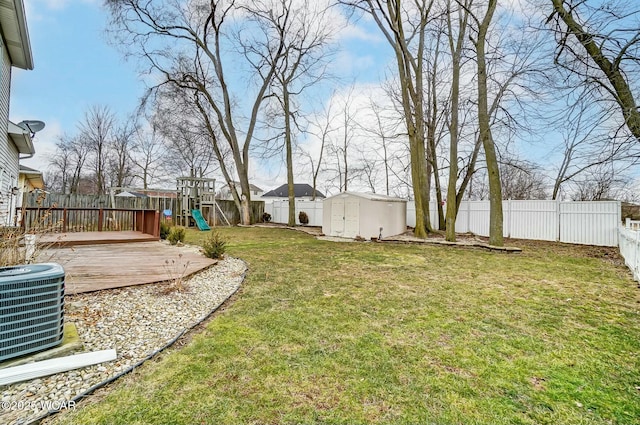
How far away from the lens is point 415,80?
38.2 ft

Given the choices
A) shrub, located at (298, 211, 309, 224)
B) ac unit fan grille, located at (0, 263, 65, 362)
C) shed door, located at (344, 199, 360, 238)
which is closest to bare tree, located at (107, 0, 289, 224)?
shrub, located at (298, 211, 309, 224)

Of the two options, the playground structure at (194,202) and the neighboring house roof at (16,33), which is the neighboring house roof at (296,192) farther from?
the neighboring house roof at (16,33)

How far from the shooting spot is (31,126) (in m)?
9.35

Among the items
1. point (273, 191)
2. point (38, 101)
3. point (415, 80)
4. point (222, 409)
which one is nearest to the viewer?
point (222, 409)

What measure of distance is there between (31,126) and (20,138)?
65 centimetres

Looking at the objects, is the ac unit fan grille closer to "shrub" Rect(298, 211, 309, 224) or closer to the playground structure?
the playground structure

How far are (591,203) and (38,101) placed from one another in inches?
854

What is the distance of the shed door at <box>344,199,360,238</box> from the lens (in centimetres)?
1086

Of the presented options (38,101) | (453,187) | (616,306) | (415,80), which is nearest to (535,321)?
(616,306)

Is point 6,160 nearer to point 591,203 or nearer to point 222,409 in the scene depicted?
point 222,409

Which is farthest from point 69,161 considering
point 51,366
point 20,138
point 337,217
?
point 51,366

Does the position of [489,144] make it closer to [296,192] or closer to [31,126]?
[31,126]

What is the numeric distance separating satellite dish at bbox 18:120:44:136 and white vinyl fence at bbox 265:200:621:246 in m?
15.8

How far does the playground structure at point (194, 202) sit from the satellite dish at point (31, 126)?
605 centimetres
